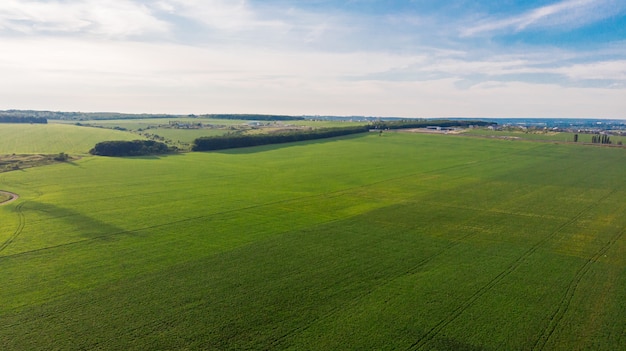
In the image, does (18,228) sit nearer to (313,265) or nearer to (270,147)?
(313,265)

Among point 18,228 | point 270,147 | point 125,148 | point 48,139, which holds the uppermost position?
point 48,139

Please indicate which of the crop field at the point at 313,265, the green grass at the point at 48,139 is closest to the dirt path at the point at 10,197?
the crop field at the point at 313,265

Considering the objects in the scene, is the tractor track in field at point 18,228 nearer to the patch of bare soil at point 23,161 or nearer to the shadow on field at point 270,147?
the patch of bare soil at point 23,161

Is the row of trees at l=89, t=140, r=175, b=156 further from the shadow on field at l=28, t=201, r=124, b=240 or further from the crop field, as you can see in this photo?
the shadow on field at l=28, t=201, r=124, b=240

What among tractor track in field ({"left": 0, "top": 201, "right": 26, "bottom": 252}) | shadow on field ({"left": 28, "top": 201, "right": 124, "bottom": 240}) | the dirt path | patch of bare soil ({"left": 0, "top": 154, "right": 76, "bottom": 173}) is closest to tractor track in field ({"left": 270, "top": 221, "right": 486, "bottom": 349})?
shadow on field ({"left": 28, "top": 201, "right": 124, "bottom": 240})

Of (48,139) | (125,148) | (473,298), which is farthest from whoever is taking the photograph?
(48,139)

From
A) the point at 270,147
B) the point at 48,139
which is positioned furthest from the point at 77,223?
the point at 48,139

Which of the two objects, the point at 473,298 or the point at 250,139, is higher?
the point at 250,139

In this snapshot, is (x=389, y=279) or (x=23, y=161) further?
(x=23, y=161)
